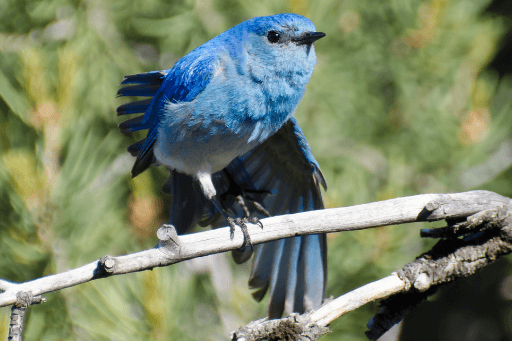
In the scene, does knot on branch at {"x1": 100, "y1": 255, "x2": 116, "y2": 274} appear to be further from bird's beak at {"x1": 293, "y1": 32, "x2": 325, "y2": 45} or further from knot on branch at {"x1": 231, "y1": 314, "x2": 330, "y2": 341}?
bird's beak at {"x1": 293, "y1": 32, "x2": 325, "y2": 45}

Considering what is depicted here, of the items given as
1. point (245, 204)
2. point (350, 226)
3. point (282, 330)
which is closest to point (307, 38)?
point (350, 226)

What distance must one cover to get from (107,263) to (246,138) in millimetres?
777

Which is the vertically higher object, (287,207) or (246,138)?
(246,138)

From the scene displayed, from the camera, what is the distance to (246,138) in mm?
1635

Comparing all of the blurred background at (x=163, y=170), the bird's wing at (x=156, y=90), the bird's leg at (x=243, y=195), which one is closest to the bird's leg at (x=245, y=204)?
the bird's leg at (x=243, y=195)

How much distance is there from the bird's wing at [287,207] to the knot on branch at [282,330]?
58 centimetres

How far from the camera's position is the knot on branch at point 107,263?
1.02 metres

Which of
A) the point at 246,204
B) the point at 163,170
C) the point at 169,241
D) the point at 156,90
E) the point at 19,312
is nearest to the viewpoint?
the point at 19,312

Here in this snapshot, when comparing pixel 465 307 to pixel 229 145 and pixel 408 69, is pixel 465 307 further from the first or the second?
pixel 229 145

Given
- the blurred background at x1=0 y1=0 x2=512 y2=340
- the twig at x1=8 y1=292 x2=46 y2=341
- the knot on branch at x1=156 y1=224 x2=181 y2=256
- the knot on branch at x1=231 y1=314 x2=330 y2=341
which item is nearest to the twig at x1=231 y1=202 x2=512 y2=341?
the knot on branch at x1=231 y1=314 x2=330 y2=341

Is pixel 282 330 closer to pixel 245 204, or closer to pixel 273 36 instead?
pixel 245 204

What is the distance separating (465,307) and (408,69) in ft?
4.37

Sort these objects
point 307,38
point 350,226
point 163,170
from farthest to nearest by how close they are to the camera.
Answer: point 163,170, point 307,38, point 350,226

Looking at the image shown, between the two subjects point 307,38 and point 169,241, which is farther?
point 307,38
